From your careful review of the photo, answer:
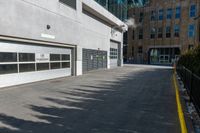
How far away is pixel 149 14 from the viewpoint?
4866 cm

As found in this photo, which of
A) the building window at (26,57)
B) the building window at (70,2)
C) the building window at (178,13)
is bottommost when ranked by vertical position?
the building window at (26,57)

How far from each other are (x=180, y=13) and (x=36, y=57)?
40.7 meters

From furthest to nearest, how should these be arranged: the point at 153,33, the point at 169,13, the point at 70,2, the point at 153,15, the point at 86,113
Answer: the point at 153,15
the point at 153,33
the point at 169,13
the point at 70,2
the point at 86,113

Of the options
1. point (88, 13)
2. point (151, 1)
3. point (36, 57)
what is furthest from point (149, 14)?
point (36, 57)

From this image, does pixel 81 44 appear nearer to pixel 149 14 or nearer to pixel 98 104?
pixel 98 104

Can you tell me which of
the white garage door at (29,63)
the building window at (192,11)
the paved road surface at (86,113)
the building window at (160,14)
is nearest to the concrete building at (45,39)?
the white garage door at (29,63)

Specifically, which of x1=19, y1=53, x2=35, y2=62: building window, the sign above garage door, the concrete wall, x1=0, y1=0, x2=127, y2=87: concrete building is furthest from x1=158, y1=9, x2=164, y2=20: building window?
x1=19, y1=53, x2=35, y2=62: building window

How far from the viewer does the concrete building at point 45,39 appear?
10039mm

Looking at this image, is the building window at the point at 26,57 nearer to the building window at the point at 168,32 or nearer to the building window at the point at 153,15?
the building window at the point at 168,32

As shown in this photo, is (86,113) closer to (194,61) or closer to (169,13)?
(194,61)

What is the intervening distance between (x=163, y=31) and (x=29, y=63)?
40.8m

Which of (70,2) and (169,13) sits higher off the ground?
(169,13)

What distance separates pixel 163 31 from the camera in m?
46.0

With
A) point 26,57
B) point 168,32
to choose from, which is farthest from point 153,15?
point 26,57
